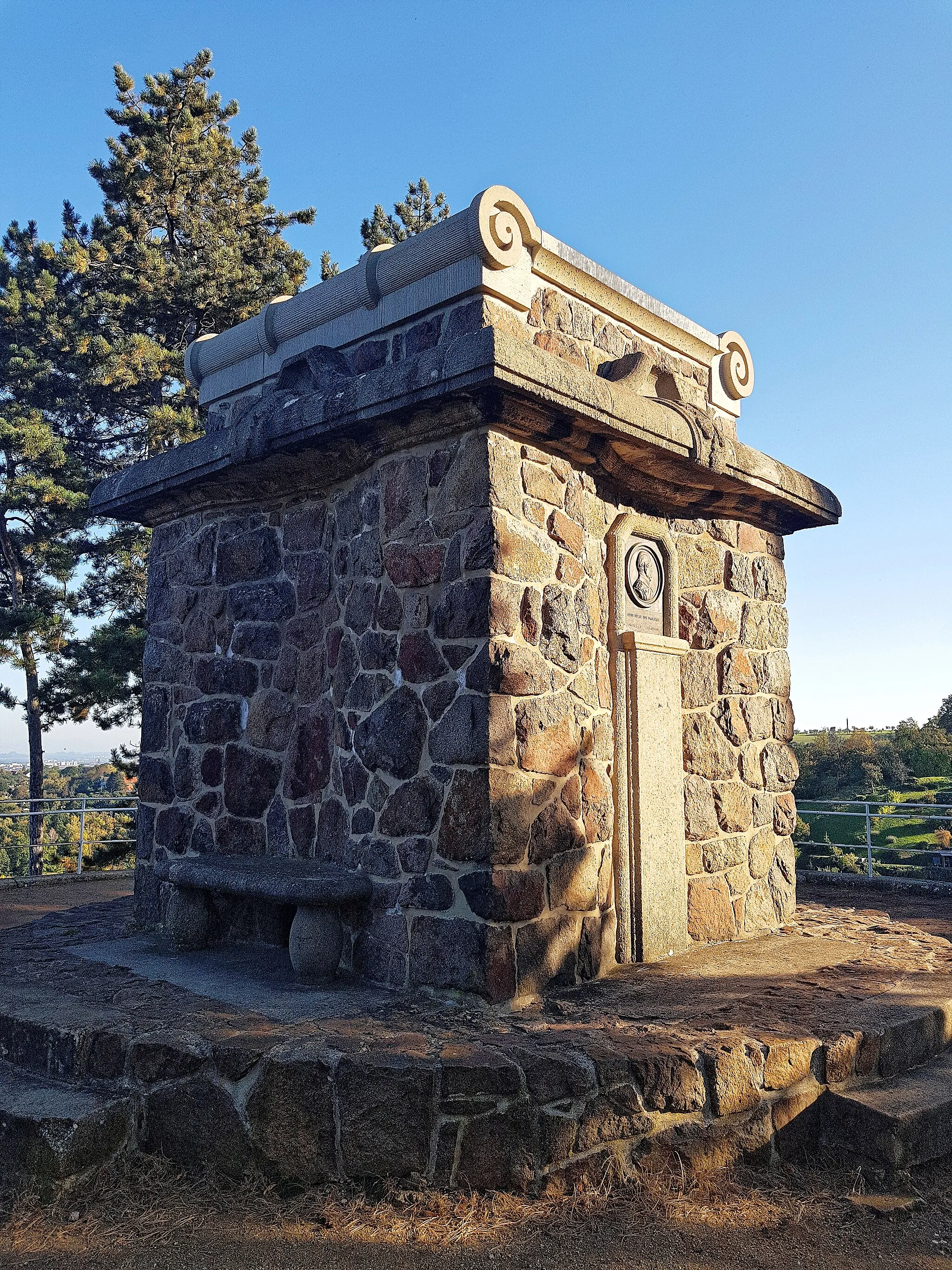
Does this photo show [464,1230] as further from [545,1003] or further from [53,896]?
[53,896]

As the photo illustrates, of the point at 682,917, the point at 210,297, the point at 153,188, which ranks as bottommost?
the point at 682,917

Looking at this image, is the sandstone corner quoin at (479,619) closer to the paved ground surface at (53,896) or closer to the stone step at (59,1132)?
the stone step at (59,1132)

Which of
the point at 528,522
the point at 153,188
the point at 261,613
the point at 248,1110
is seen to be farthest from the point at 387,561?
the point at 153,188

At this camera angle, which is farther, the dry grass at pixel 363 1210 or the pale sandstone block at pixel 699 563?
the pale sandstone block at pixel 699 563

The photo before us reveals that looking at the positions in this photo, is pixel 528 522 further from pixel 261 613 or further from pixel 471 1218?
pixel 471 1218

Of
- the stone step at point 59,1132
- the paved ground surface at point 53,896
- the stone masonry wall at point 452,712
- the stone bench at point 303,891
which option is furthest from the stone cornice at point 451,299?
the paved ground surface at point 53,896

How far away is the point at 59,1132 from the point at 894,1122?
316cm

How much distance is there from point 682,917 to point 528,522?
98.3 inches

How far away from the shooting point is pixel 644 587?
5.64 meters

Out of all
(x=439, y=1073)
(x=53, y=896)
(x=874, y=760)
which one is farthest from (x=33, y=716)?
(x=874, y=760)

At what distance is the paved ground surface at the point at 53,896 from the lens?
24.4ft

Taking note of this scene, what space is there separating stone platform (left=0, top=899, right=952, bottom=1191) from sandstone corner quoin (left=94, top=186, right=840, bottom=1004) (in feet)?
1.67

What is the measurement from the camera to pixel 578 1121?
3.46 metres

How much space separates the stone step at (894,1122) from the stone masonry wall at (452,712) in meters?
1.28
